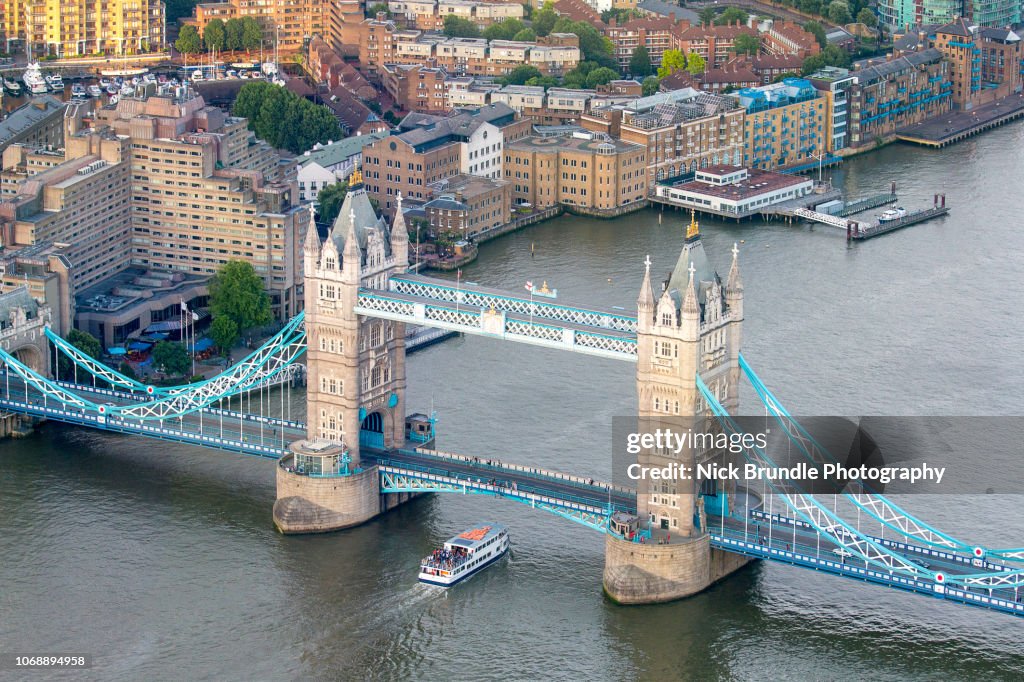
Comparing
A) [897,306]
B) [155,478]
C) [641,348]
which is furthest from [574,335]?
[897,306]

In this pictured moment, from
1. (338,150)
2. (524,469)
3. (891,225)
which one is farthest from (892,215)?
(524,469)

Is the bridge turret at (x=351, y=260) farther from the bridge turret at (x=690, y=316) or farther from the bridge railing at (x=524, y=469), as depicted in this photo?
the bridge turret at (x=690, y=316)

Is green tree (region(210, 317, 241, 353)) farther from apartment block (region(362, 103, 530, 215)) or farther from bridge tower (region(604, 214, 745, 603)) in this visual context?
bridge tower (region(604, 214, 745, 603))

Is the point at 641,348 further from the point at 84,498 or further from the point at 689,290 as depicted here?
the point at 84,498

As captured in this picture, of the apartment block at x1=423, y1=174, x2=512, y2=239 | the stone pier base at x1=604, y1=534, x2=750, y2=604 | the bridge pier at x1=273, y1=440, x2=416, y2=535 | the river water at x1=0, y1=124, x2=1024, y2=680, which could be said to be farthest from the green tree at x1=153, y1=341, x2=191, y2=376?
the stone pier base at x1=604, y1=534, x2=750, y2=604

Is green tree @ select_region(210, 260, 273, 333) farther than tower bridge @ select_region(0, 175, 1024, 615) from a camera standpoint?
Yes

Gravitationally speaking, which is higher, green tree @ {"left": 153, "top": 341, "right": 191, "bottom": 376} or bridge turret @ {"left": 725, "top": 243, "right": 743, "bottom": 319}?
bridge turret @ {"left": 725, "top": 243, "right": 743, "bottom": 319}
